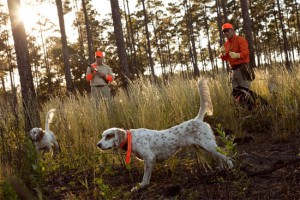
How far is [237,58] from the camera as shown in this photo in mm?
7355

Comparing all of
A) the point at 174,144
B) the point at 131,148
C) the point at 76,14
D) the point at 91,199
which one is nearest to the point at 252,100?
the point at 174,144

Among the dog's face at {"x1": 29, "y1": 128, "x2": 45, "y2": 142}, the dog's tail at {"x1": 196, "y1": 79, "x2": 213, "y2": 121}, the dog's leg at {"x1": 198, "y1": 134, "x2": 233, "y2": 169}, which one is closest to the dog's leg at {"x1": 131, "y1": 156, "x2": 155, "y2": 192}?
the dog's leg at {"x1": 198, "y1": 134, "x2": 233, "y2": 169}

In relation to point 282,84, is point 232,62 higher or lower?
higher

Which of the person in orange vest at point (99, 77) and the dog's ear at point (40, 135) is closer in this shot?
the dog's ear at point (40, 135)

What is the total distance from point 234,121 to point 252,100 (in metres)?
0.70

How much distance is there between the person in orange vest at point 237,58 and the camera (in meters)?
7.16

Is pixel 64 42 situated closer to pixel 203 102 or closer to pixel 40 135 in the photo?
pixel 40 135

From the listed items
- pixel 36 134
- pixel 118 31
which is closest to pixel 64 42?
pixel 118 31

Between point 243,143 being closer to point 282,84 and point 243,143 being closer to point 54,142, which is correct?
point 282,84

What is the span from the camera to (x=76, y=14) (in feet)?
105

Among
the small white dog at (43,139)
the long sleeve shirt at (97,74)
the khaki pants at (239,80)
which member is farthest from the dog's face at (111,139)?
the long sleeve shirt at (97,74)

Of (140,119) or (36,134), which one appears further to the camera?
(36,134)

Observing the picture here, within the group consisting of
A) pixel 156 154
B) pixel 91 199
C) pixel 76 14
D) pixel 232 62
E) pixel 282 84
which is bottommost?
pixel 91 199

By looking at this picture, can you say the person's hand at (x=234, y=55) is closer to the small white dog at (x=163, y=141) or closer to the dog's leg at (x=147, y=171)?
the small white dog at (x=163, y=141)
